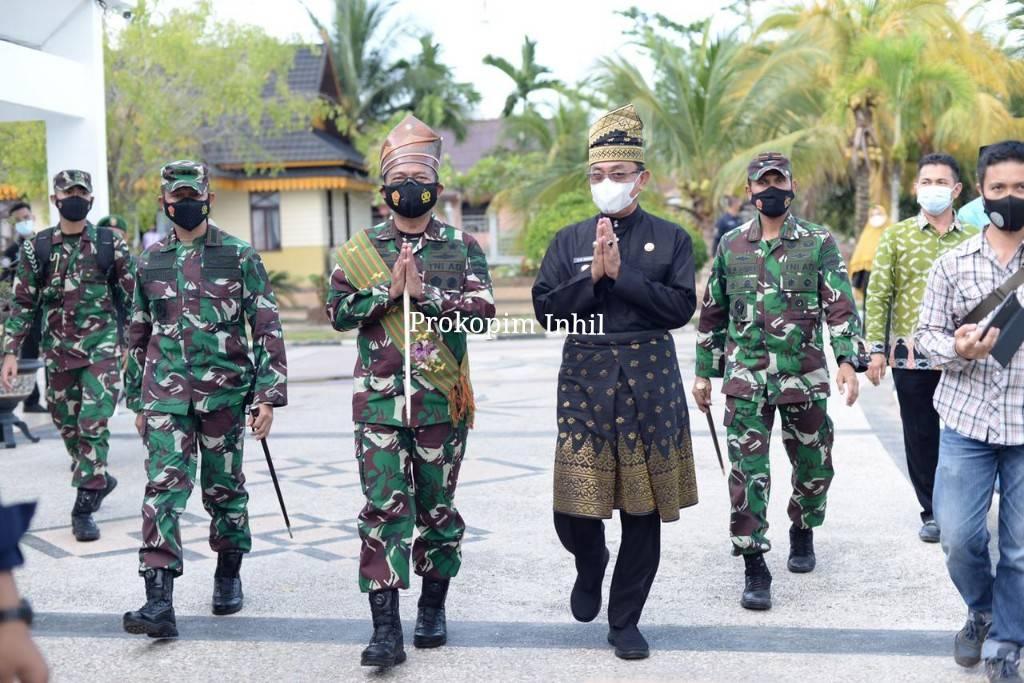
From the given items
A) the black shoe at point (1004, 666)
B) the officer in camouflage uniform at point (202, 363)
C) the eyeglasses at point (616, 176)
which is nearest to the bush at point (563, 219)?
the officer in camouflage uniform at point (202, 363)

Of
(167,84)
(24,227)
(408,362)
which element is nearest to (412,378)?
(408,362)

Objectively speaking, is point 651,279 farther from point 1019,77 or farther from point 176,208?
point 1019,77

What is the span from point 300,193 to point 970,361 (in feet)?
99.8

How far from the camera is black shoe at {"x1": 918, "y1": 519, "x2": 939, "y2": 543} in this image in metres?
6.42

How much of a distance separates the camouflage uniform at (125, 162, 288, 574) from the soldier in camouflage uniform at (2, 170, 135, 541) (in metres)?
1.68

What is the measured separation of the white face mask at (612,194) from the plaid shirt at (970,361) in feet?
3.89

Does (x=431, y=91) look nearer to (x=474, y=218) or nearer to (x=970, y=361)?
(x=474, y=218)

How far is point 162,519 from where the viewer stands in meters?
5.08

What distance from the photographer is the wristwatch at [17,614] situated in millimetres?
2393

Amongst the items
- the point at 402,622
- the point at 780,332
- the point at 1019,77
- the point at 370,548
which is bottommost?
the point at 402,622

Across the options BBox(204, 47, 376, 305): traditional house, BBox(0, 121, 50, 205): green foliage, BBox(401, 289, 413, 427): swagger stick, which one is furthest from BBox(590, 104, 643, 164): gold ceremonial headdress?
BBox(204, 47, 376, 305): traditional house

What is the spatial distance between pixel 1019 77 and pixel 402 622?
18032 mm

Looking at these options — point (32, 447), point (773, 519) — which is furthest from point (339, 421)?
point (773, 519)

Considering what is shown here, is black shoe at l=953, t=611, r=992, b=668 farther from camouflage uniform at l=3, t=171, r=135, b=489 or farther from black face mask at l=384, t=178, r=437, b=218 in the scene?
camouflage uniform at l=3, t=171, r=135, b=489
